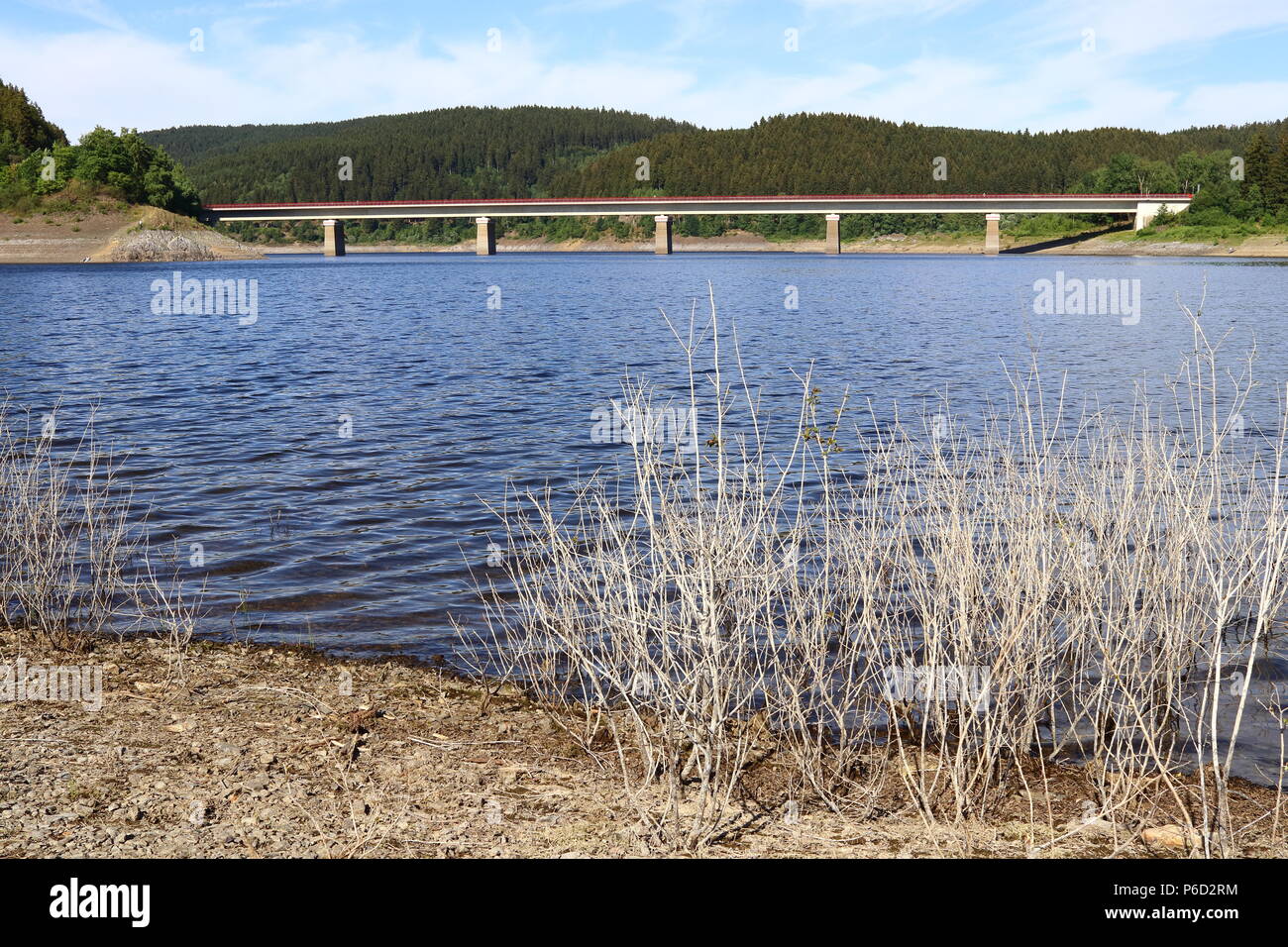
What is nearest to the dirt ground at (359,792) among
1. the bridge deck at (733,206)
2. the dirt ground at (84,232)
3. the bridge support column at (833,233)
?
the dirt ground at (84,232)

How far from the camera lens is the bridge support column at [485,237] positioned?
156 m

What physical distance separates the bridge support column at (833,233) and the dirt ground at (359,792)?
145657 mm

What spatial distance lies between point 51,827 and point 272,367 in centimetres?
2761

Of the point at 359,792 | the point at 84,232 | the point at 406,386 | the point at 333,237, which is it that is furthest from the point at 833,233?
the point at 359,792

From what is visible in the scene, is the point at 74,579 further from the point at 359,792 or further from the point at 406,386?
the point at 406,386

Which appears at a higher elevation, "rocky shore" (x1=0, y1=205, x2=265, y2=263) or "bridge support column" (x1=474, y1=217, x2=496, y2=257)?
"bridge support column" (x1=474, y1=217, x2=496, y2=257)

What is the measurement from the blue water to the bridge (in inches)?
2851

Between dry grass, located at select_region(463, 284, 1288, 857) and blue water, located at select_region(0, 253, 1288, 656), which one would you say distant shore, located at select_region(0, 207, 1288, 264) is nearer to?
blue water, located at select_region(0, 253, 1288, 656)

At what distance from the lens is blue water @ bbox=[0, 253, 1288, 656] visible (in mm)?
12289

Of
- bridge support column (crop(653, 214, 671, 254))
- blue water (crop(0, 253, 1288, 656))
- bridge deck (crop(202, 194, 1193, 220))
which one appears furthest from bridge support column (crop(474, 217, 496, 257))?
blue water (crop(0, 253, 1288, 656))

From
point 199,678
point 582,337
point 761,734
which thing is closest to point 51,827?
point 199,678

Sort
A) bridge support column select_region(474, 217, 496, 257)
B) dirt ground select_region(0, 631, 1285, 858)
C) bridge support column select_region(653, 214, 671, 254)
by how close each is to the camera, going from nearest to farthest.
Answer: dirt ground select_region(0, 631, 1285, 858) → bridge support column select_region(653, 214, 671, 254) → bridge support column select_region(474, 217, 496, 257)

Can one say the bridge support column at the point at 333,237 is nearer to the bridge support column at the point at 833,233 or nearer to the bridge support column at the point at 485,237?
the bridge support column at the point at 485,237

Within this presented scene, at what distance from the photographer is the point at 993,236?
5433 inches
